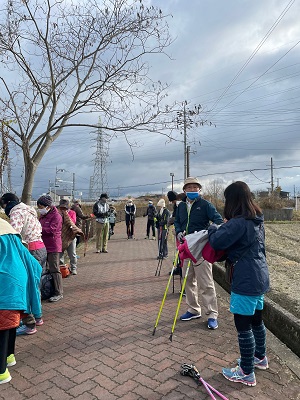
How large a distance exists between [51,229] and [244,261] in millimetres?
3315

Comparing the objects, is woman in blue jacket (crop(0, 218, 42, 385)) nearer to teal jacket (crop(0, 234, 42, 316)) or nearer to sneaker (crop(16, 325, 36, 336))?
teal jacket (crop(0, 234, 42, 316))

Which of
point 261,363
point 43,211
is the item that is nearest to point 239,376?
point 261,363

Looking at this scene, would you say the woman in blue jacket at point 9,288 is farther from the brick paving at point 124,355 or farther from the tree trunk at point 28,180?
the tree trunk at point 28,180

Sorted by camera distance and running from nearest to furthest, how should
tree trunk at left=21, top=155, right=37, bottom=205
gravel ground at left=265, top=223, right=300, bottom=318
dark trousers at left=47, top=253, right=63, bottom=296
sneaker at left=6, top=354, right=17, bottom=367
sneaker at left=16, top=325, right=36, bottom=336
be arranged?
sneaker at left=6, top=354, right=17, bottom=367
sneaker at left=16, top=325, right=36, bottom=336
gravel ground at left=265, top=223, right=300, bottom=318
dark trousers at left=47, top=253, right=63, bottom=296
tree trunk at left=21, top=155, right=37, bottom=205

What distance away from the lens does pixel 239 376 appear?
299 cm

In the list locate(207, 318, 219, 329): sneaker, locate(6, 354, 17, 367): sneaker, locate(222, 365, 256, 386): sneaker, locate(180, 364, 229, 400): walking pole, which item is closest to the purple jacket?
locate(6, 354, 17, 367): sneaker

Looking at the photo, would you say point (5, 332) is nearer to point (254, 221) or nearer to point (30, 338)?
point (30, 338)

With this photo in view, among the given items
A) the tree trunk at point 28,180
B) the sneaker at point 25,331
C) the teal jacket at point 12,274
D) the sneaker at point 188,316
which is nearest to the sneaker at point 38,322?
the sneaker at point 25,331

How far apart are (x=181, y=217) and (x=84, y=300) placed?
221 cm

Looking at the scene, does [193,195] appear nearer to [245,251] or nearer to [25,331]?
[245,251]

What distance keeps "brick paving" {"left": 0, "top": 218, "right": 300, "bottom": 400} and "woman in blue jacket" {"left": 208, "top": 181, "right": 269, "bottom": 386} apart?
1.03 feet

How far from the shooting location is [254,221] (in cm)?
295

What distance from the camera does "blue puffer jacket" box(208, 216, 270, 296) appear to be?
2.88 metres

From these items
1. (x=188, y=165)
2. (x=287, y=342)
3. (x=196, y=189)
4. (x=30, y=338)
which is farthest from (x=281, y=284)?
(x=188, y=165)
